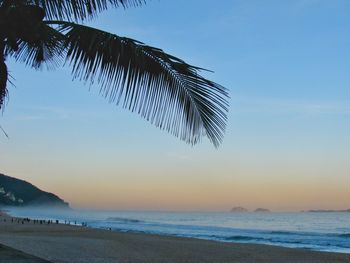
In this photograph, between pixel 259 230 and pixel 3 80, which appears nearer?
pixel 3 80

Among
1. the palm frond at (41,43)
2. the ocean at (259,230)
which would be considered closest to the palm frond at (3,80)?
the palm frond at (41,43)

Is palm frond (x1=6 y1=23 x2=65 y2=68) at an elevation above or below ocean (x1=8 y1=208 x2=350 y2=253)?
above

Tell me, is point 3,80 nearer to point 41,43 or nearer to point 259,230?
point 41,43

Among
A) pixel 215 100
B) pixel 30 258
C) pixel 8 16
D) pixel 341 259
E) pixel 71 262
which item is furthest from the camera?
pixel 341 259

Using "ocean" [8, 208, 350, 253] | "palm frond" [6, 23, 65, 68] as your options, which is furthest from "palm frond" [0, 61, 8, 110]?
"ocean" [8, 208, 350, 253]

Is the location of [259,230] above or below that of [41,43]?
below

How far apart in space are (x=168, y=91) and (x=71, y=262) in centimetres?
1083

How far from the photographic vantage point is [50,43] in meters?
3.94

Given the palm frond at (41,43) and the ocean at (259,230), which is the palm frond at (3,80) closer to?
the palm frond at (41,43)

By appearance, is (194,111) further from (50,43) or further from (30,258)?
(30,258)

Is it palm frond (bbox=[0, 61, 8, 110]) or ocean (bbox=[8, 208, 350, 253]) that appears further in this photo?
ocean (bbox=[8, 208, 350, 253])

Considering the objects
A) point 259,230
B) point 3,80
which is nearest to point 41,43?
point 3,80

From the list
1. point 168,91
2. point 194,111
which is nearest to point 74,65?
point 168,91

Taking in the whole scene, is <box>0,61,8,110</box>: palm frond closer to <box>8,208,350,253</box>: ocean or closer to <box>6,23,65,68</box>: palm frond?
<box>6,23,65,68</box>: palm frond
